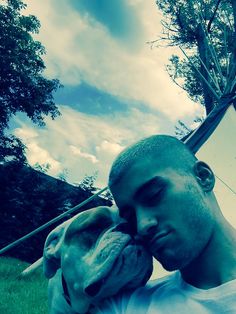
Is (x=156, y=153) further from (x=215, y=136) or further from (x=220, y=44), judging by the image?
(x=220, y=44)

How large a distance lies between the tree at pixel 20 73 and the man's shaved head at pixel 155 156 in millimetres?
9006

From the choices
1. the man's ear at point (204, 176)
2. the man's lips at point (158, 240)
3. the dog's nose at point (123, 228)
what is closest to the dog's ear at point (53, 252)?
the dog's nose at point (123, 228)

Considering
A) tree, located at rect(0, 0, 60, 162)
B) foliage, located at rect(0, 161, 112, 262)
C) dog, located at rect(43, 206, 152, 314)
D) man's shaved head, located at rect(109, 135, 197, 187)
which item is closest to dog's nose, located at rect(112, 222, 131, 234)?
dog, located at rect(43, 206, 152, 314)

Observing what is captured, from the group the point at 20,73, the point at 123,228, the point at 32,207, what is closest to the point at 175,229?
the point at 123,228

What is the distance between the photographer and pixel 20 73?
10195 mm

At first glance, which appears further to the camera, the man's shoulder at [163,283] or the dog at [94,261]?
the man's shoulder at [163,283]

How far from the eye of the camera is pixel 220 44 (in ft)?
30.3

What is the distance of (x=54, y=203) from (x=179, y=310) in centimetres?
689

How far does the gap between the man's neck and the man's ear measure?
4.3 inches

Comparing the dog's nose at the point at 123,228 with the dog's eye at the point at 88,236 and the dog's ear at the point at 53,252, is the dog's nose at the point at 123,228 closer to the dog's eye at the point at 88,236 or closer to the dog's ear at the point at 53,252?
the dog's eye at the point at 88,236

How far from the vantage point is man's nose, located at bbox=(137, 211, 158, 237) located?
0.99 meters

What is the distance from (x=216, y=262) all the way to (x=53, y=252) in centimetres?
43

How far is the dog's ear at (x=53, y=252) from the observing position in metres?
1.14

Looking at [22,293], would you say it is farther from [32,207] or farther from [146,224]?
[32,207]
